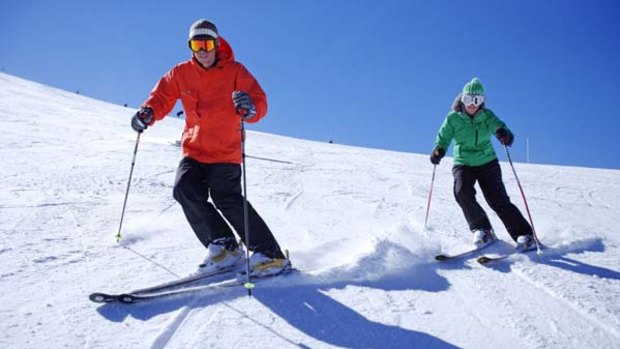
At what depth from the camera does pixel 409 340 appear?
2.62 m

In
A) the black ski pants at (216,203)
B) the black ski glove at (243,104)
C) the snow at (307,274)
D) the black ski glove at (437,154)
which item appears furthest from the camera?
the black ski glove at (437,154)

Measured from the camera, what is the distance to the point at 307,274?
3568 mm

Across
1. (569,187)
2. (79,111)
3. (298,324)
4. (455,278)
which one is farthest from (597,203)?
(79,111)

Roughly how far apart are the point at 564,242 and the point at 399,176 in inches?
214

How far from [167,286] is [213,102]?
4.66 ft

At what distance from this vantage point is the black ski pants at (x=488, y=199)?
4746 millimetres

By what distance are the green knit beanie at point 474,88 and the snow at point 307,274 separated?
1.59 m

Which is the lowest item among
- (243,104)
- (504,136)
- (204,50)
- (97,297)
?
(97,297)

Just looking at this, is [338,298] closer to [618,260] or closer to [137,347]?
[137,347]

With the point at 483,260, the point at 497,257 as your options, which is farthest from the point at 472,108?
the point at 483,260

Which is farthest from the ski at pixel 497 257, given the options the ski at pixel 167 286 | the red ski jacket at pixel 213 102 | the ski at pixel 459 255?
the red ski jacket at pixel 213 102

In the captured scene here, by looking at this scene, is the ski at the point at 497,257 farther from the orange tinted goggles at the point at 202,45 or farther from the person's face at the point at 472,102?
the orange tinted goggles at the point at 202,45

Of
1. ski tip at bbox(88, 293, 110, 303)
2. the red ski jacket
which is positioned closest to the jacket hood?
the red ski jacket

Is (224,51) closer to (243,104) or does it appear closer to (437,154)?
(243,104)
